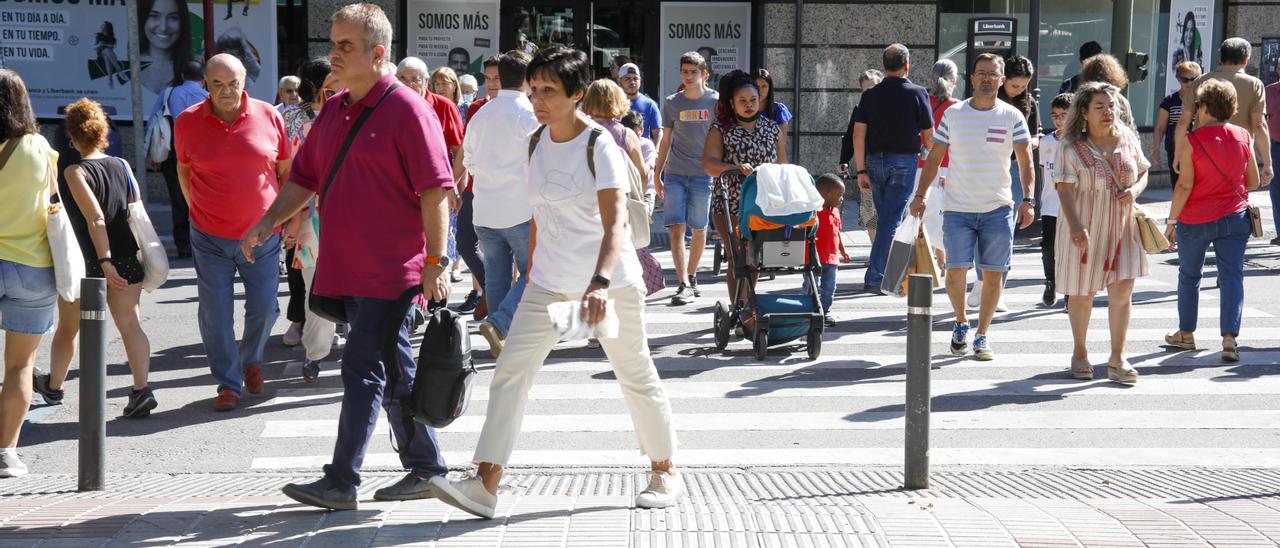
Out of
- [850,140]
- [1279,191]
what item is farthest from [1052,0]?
[850,140]

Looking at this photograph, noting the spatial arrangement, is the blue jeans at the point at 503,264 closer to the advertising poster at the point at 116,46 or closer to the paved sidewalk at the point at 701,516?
the paved sidewalk at the point at 701,516

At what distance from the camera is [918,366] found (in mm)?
5602

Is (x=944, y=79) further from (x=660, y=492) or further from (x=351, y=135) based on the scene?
(x=351, y=135)

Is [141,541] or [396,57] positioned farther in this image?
Result: [396,57]

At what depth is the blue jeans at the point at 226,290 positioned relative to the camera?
738 cm

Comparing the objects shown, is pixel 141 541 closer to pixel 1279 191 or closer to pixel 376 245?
pixel 376 245

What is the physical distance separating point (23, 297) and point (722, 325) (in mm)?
4250

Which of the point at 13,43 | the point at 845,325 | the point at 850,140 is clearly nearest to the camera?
the point at 845,325

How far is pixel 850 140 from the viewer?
503 inches

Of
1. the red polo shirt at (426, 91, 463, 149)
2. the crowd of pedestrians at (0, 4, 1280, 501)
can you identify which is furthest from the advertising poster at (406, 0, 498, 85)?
the red polo shirt at (426, 91, 463, 149)

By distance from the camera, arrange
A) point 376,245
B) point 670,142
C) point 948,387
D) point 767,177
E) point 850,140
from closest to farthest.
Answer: point 376,245 → point 948,387 → point 767,177 → point 670,142 → point 850,140

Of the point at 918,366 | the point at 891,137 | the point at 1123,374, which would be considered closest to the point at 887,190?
the point at 891,137

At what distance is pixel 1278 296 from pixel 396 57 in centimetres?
1009

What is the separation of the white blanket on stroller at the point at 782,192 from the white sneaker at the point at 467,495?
167 inches
